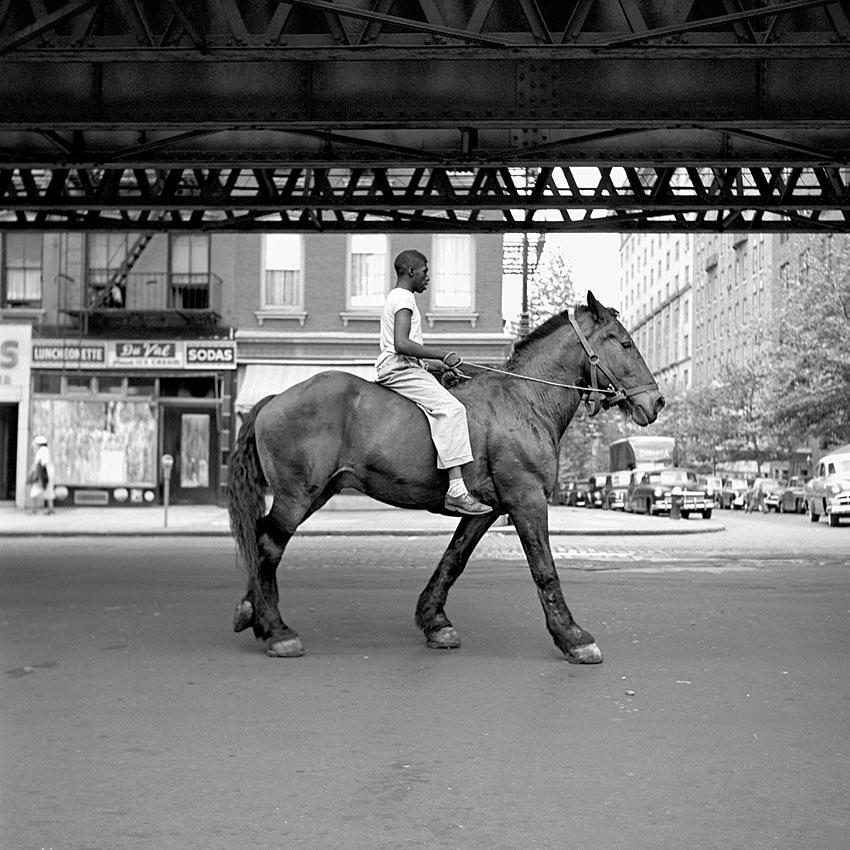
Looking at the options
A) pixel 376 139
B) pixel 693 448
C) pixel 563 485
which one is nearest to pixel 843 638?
pixel 376 139

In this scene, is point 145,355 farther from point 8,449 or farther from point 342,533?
point 342,533

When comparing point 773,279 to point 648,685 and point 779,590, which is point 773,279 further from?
point 648,685

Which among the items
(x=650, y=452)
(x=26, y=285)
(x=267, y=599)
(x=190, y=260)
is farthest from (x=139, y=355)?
(x=650, y=452)

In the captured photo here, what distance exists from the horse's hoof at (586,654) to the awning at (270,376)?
26720mm

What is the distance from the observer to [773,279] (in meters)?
84.2

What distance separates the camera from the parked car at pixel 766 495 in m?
54.0

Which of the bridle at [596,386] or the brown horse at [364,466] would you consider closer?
the brown horse at [364,466]

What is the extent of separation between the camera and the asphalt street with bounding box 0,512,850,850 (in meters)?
4.47

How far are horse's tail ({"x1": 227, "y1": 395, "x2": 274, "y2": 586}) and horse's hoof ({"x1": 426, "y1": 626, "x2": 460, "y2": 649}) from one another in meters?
1.33

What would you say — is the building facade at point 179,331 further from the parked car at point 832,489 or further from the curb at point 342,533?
the parked car at point 832,489

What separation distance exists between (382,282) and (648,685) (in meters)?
30.2

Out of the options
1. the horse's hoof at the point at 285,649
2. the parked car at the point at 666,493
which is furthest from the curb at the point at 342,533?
the horse's hoof at the point at 285,649

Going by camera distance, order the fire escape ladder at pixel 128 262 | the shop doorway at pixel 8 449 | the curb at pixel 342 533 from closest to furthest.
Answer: the curb at pixel 342 533, the fire escape ladder at pixel 128 262, the shop doorway at pixel 8 449

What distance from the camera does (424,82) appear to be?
1315 centimetres
